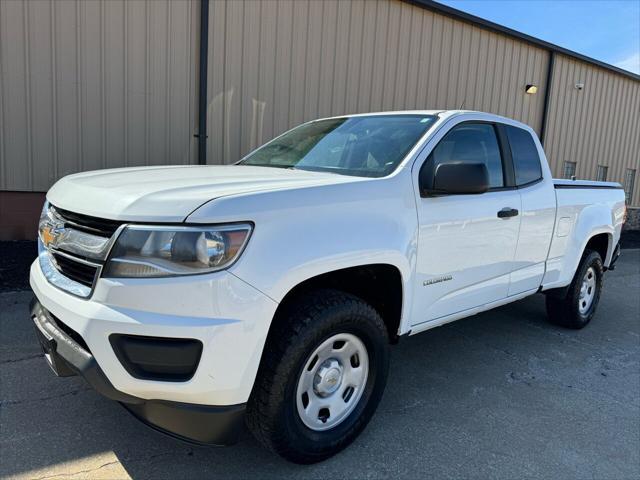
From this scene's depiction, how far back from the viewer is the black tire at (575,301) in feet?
15.8

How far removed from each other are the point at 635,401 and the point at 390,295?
2.08 meters

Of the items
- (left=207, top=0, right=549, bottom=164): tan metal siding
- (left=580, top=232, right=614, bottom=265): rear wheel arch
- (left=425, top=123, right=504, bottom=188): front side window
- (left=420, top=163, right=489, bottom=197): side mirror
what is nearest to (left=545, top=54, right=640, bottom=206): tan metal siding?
(left=207, top=0, right=549, bottom=164): tan metal siding

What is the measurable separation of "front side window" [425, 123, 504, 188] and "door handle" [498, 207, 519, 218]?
20 centimetres

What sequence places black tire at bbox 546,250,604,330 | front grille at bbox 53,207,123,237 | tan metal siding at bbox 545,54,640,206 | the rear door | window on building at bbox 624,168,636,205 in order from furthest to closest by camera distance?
window on building at bbox 624,168,636,205
tan metal siding at bbox 545,54,640,206
black tire at bbox 546,250,604,330
the rear door
front grille at bbox 53,207,123,237

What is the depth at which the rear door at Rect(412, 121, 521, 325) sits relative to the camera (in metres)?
2.98

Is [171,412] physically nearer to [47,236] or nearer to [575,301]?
[47,236]

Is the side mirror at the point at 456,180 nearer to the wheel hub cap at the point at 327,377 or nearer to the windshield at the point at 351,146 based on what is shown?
the windshield at the point at 351,146

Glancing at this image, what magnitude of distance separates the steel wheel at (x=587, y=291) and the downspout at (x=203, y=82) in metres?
5.32

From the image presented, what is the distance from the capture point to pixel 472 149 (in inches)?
141

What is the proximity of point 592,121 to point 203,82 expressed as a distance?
37.2ft

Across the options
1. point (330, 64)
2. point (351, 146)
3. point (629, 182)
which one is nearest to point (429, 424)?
point (351, 146)

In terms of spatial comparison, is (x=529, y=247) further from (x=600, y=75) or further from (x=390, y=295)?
(x=600, y=75)

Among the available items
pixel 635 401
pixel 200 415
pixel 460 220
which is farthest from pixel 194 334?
pixel 635 401

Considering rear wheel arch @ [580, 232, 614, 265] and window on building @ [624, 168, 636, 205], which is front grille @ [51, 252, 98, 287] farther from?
window on building @ [624, 168, 636, 205]
